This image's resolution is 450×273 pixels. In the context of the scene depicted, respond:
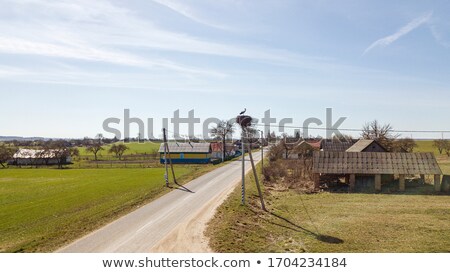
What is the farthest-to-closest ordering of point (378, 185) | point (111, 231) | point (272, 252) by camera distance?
point (378, 185) → point (111, 231) → point (272, 252)

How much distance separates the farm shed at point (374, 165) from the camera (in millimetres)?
32969

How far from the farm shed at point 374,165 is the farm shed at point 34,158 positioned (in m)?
66.1

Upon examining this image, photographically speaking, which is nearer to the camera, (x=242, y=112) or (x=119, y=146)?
(x=242, y=112)

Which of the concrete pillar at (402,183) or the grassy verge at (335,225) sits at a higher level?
the concrete pillar at (402,183)

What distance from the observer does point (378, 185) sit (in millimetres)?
32812

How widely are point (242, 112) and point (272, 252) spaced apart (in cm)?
1047

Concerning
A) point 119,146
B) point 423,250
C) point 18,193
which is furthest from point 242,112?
point 119,146

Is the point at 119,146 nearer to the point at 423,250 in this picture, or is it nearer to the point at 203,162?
the point at 203,162

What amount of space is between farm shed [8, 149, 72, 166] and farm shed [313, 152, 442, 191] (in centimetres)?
6606

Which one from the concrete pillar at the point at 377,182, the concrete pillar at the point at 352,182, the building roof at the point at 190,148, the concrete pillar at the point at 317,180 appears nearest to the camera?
the concrete pillar at the point at 377,182

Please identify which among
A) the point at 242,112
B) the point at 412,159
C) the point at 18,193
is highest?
the point at 242,112

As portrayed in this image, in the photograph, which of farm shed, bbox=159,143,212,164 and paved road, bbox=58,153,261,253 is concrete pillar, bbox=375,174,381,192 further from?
farm shed, bbox=159,143,212,164

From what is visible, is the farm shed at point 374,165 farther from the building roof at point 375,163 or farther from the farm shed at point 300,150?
the farm shed at point 300,150

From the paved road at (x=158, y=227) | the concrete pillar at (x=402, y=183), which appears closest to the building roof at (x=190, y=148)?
the paved road at (x=158, y=227)
